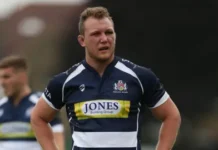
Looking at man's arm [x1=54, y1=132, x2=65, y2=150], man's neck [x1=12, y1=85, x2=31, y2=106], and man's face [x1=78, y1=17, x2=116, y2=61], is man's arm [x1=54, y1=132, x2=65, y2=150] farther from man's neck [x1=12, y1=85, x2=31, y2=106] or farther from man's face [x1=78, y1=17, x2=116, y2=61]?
man's face [x1=78, y1=17, x2=116, y2=61]

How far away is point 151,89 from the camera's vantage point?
7.92 meters

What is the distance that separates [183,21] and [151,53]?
102cm

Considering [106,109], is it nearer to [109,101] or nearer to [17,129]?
[109,101]

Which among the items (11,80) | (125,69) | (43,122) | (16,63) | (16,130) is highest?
(125,69)

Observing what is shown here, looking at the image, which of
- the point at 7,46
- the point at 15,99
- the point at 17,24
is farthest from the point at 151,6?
the point at 17,24

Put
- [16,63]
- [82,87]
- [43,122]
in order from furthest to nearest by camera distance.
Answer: [16,63], [43,122], [82,87]

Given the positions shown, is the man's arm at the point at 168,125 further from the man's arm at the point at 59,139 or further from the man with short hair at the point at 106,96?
the man's arm at the point at 59,139

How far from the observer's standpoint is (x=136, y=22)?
Answer: 24.4m

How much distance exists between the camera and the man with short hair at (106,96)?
785 centimetres

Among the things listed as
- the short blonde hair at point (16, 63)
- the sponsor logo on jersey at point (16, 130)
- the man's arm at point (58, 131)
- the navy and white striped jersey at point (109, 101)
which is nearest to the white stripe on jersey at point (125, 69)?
the navy and white striped jersey at point (109, 101)

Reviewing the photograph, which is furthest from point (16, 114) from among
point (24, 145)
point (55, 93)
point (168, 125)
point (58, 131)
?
point (168, 125)

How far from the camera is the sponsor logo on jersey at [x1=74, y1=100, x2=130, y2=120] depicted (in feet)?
25.7

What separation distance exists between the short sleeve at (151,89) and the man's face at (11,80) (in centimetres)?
280

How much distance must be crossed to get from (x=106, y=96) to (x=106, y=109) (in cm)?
10
